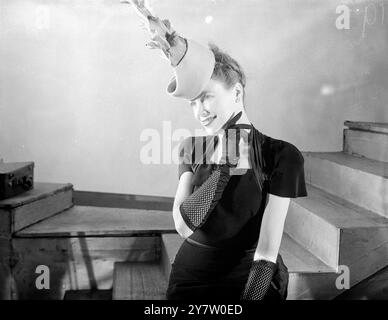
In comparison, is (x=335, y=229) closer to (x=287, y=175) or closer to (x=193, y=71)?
(x=287, y=175)

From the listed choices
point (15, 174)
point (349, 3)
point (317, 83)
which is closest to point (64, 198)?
point (15, 174)

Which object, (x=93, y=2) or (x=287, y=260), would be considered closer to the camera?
(x=287, y=260)

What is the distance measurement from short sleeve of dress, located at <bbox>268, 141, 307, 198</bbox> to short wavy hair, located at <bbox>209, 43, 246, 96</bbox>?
0.24 meters

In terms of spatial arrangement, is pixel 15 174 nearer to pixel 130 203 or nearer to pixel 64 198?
pixel 64 198

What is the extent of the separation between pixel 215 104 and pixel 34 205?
149 centimetres

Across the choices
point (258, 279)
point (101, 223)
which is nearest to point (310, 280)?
point (258, 279)

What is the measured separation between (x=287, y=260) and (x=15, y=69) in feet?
6.62

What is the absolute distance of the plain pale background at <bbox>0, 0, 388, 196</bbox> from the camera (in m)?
2.56

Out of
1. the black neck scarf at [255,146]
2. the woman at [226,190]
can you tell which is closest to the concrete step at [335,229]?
the woman at [226,190]

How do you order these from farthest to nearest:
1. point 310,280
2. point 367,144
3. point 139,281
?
point 367,144
point 139,281
point 310,280

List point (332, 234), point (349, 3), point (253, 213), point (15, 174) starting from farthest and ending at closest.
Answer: point (349, 3), point (15, 174), point (332, 234), point (253, 213)

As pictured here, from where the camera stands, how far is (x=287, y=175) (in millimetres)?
1148

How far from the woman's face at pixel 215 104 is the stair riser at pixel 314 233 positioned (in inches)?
29.8

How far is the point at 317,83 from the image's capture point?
2.63 metres
